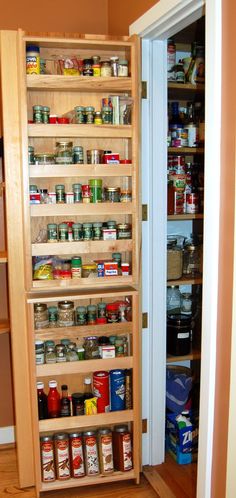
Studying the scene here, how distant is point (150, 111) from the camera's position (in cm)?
221

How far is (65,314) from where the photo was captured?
2.21 meters

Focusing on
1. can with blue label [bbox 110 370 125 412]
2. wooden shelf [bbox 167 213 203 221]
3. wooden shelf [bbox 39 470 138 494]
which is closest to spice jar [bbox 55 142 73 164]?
wooden shelf [bbox 167 213 203 221]

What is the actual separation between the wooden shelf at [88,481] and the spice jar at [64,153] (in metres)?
1.44

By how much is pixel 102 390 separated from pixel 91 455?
30 cm

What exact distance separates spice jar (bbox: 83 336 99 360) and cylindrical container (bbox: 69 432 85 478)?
371 mm

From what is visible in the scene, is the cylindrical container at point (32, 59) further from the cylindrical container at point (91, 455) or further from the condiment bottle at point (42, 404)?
the cylindrical container at point (91, 455)

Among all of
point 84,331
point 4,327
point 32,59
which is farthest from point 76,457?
point 32,59

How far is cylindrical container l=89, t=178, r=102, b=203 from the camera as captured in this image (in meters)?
2.14

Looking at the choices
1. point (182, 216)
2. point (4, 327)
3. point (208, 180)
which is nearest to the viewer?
point (208, 180)

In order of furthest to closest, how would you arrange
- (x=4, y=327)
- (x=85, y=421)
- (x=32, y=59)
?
1. (x=4, y=327)
2. (x=85, y=421)
3. (x=32, y=59)

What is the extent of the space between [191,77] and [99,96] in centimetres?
60

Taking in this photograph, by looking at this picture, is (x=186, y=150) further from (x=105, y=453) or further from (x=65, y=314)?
(x=105, y=453)

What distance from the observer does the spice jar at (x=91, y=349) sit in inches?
88.6

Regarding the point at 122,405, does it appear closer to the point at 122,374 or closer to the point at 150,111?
the point at 122,374
